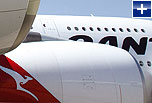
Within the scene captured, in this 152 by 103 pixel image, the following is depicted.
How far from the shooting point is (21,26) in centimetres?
258

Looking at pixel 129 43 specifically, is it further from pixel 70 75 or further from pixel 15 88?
pixel 15 88

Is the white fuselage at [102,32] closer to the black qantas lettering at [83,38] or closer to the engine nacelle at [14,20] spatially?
the black qantas lettering at [83,38]

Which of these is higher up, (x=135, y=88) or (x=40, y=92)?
(x=40, y=92)

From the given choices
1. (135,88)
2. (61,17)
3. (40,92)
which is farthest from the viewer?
(61,17)

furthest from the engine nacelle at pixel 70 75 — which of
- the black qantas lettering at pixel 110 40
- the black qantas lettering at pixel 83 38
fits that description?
the black qantas lettering at pixel 110 40

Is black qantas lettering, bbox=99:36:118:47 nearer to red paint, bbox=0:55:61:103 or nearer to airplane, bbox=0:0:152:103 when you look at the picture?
airplane, bbox=0:0:152:103

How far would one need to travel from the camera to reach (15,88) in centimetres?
438

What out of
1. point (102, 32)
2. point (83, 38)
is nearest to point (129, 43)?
point (102, 32)

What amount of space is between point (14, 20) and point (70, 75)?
8.14ft

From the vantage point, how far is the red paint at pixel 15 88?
4336 mm

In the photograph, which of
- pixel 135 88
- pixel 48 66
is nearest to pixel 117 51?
pixel 135 88

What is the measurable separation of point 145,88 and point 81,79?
3.52 feet

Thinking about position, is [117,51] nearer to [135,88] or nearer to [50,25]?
[135,88]

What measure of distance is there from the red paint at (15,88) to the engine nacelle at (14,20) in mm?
1718
